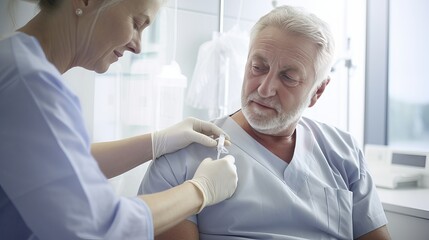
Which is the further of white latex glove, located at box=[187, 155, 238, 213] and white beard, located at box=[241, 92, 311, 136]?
white beard, located at box=[241, 92, 311, 136]

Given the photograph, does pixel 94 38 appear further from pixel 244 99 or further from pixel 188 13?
pixel 188 13

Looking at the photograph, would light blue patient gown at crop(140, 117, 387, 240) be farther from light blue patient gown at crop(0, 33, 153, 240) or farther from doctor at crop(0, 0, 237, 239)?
light blue patient gown at crop(0, 33, 153, 240)

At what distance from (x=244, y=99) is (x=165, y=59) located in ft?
2.61

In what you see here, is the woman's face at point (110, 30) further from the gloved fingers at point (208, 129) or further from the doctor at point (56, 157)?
the gloved fingers at point (208, 129)

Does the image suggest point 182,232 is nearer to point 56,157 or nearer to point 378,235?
point 56,157

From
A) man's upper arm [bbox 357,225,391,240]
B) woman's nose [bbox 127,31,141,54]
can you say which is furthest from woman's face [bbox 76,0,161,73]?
man's upper arm [bbox 357,225,391,240]

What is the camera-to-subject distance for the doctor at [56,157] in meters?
0.65

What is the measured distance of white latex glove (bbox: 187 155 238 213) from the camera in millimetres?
1002

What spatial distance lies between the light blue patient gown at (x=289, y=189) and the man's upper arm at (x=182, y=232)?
0.03 m

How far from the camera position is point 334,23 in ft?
8.57

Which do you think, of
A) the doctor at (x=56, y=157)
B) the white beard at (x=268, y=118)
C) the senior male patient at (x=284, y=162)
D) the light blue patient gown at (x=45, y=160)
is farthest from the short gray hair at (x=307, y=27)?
the light blue patient gown at (x=45, y=160)

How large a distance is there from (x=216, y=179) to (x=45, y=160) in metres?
0.47

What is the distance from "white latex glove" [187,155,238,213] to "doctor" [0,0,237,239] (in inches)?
3.8

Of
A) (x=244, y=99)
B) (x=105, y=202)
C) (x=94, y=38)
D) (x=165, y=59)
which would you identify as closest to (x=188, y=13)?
(x=165, y=59)
